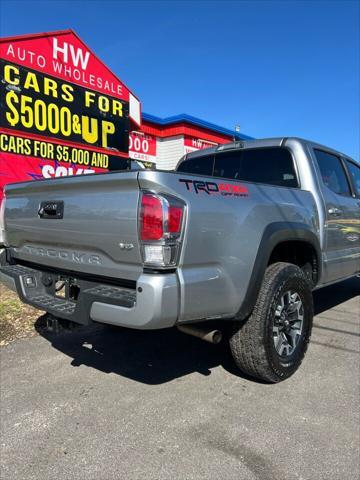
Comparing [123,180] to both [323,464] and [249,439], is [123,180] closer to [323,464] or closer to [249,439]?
[249,439]

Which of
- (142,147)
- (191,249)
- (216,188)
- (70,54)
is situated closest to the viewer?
(191,249)

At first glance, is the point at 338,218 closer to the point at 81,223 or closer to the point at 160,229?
the point at 160,229

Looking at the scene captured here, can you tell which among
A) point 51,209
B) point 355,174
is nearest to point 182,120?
point 355,174

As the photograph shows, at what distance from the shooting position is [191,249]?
266cm

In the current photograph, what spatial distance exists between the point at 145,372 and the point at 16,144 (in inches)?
236

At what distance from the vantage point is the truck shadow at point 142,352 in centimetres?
384

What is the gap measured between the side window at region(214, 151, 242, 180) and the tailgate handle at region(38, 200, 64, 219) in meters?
2.09

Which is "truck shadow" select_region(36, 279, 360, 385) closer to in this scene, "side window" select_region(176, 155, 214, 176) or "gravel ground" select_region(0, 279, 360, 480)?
"gravel ground" select_region(0, 279, 360, 480)

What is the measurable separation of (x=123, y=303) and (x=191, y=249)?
0.53 metres

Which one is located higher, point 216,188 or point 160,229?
point 216,188

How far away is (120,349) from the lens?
4.36 metres

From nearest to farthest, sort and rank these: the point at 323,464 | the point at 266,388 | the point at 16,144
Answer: the point at 323,464, the point at 266,388, the point at 16,144

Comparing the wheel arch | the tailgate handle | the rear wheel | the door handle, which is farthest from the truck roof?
the tailgate handle

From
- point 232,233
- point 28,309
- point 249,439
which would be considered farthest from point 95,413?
point 28,309
